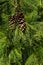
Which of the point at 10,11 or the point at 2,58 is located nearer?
the point at 2,58

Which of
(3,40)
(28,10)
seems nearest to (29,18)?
(28,10)

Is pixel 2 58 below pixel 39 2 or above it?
below

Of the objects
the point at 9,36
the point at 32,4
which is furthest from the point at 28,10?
the point at 9,36

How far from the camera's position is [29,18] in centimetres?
87

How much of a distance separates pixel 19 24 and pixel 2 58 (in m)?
0.15

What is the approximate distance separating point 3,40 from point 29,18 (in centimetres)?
Answer: 15

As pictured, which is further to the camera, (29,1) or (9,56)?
(29,1)

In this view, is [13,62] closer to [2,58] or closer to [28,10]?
[2,58]

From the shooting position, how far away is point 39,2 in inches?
33.9

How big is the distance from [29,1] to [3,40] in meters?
0.21

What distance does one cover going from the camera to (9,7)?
0.89m

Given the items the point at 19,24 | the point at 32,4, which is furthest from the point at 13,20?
the point at 32,4

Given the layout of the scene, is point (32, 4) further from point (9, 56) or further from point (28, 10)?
point (9, 56)

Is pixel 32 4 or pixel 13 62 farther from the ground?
pixel 32 4
